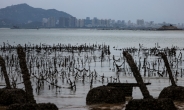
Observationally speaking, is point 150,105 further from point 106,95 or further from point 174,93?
point 174,93

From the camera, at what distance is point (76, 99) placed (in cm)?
1730

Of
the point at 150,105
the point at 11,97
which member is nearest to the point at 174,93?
the point at 150,105

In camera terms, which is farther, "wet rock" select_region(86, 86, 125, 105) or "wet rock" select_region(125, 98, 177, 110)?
A: "wet rock" select_region(86, 86, 125, 105)

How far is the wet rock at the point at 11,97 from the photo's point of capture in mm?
14109

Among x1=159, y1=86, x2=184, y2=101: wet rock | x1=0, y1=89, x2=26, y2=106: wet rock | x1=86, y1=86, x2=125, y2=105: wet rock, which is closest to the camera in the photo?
x1=0, y1=89, x2=26, y2=106: wet rock

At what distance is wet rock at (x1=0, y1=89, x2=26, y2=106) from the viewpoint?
46.3ft

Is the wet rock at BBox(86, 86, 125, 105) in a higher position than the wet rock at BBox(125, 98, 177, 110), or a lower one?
lower

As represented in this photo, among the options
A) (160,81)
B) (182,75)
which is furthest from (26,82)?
(182,75)

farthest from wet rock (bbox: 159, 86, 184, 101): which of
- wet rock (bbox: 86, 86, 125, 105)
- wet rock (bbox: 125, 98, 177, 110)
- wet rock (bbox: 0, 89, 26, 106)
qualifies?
wet rock (bbox: 0, 89, 26, 106)

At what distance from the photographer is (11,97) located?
46.6ft

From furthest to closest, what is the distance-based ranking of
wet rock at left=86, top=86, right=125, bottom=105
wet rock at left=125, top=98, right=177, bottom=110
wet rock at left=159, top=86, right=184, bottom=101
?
wet rock at left=159, top=86, right=184, bottom=101 < wet rock at left=86, top=86, right=125, bottom=105 < wet rock at left=125, top=98, right=177, bottom=110

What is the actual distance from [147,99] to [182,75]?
51.8ft

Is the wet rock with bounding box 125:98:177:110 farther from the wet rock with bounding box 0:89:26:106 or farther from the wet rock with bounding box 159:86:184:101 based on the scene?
the wet rock with bounding box 0:89:26:106

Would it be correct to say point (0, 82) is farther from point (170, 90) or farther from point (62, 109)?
point (170, 90)
